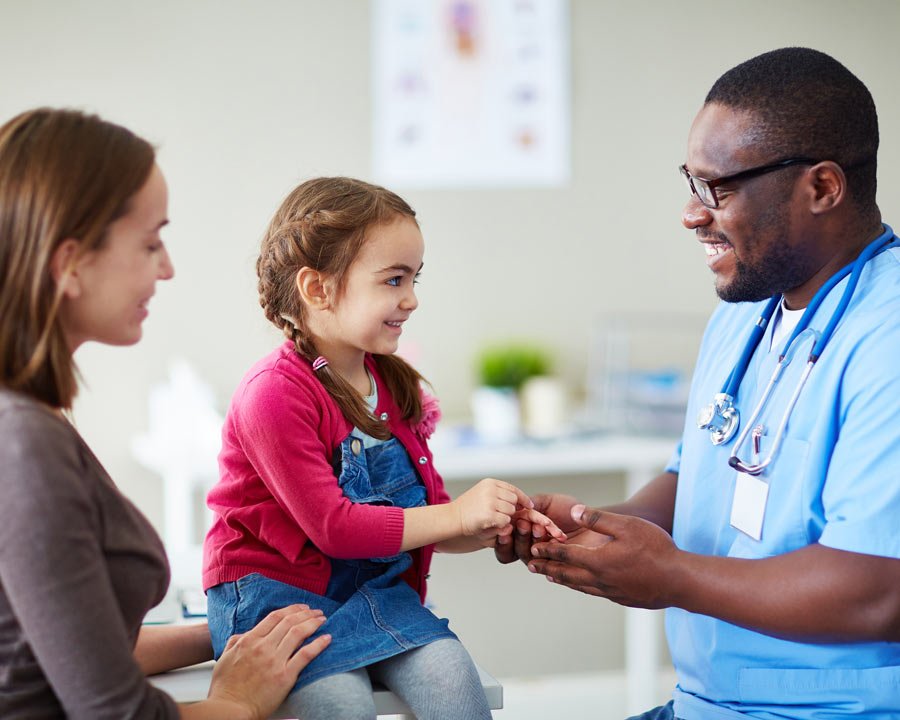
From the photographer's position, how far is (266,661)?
1.25 metres

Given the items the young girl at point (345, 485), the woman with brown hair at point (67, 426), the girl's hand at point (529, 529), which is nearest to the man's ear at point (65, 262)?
the woman with brown hair at point (67, 426)

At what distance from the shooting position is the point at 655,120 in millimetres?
3480

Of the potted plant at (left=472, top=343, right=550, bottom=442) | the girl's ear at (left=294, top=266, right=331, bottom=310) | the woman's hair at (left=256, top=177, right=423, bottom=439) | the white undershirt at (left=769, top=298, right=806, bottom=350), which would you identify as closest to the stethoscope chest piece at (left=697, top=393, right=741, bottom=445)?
the white undershirt at (left=769, top=298, right=806, bottom=350)

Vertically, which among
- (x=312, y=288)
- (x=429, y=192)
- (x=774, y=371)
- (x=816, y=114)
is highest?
(x=816, y=114)

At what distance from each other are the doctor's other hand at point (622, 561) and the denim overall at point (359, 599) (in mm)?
182

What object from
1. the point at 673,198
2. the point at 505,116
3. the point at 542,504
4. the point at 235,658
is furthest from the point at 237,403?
the point at 673,198

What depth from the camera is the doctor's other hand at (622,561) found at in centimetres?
132

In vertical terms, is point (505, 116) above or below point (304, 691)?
above

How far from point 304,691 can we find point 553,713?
2.23 m

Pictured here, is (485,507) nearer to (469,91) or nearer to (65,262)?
(65,262)

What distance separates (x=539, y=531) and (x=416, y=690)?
305mm

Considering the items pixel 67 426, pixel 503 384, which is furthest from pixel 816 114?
pixel 503 384

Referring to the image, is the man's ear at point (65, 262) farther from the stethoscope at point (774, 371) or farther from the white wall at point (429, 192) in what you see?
the white wall at point (429, 192)

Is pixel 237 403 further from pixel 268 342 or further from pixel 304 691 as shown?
pixel 268 342
